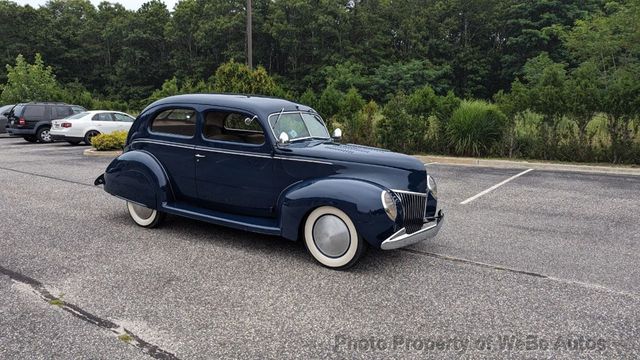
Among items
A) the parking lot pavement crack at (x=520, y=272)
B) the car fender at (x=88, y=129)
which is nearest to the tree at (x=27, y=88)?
the car fender at (x=88, y=129)

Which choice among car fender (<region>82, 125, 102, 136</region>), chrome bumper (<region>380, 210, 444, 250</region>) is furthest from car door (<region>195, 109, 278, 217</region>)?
car fender (<region>82, 125, 102, 136</region>)

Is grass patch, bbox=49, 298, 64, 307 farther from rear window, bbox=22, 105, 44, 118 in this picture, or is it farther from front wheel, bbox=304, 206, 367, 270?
rear window, bbox=22, 105, 44, 118

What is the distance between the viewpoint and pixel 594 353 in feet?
10.1

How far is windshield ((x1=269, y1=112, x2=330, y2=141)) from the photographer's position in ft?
17.2

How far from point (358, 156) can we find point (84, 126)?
51.8 feet

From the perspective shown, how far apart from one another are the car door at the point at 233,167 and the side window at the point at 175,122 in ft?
0.70

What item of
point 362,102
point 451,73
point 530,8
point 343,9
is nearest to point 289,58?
point 343,9

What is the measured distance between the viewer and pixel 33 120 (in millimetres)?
18859

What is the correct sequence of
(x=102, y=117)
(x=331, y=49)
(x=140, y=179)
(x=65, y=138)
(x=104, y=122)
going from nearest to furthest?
1. (x=140, y=179)
2. (x=65, y=138)
3. (x=104, y=122)
4. (x=102, y=117)
5. (x=331, y=49)

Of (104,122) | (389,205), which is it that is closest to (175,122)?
(389,205)

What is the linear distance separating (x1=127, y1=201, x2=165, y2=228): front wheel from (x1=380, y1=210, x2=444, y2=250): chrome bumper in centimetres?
308

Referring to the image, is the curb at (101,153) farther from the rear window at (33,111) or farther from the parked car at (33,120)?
the rear window at (33,111)

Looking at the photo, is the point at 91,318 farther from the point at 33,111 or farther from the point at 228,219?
the point at 33,111

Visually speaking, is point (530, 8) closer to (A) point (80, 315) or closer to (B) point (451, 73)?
(B) point (451, 73)
